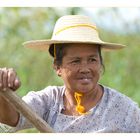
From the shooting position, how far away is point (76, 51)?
1478 mm

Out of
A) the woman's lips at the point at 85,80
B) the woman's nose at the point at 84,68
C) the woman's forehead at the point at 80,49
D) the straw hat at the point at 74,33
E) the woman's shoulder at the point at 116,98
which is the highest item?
the straw hat at the point at 74,33

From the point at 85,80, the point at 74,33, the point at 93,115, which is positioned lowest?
the point at 93,115

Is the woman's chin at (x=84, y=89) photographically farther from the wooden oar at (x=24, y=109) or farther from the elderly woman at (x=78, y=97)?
the wooden oar at (x=24, y=109)

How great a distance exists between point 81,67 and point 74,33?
11cm

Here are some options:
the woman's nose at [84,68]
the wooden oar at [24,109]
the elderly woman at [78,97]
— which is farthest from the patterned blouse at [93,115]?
the wooden oar at [24,109]

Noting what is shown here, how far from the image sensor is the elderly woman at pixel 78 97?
4.77ft

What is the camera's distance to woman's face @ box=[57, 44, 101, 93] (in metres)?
1.44

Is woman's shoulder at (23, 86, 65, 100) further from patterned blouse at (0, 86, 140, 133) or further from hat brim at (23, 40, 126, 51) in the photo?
hat brim at (23, 40, 126, 51)

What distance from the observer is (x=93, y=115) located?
149cm

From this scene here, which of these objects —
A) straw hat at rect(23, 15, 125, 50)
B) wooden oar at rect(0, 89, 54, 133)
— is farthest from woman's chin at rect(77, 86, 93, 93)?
wooden oar at rect(0, 89, 54, 133)

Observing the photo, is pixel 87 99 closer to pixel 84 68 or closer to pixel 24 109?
pixel 84 68

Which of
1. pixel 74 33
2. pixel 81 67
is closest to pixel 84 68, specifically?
pixel 81 67
